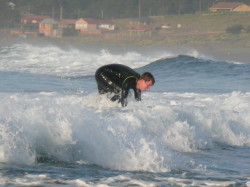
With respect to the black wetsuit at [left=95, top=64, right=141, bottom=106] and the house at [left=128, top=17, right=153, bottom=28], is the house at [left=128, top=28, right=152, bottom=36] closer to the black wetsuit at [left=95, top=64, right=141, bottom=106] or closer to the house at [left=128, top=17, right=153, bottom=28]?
the house at [left=128, top=17, right=153, bottom=28]

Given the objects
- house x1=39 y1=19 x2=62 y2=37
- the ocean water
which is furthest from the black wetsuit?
house x1=39 y1=19 x2=62 y2=37

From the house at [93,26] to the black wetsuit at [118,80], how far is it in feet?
Answer: 319

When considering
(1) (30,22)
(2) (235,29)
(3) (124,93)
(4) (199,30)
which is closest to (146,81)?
(3) (124,93)

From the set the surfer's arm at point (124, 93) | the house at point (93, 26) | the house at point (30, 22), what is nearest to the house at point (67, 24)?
the house at point (93, 26)

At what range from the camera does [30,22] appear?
378 feet

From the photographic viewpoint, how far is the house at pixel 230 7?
114 metres

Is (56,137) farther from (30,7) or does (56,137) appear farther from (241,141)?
(30,7)

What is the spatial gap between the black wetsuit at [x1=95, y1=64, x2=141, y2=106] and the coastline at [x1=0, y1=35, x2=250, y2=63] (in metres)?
70.5

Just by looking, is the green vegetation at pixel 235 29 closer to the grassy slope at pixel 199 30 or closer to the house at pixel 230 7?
the grassy slope at pixel 199 30

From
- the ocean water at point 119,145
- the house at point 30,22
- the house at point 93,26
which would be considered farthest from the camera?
the house at point 30,22

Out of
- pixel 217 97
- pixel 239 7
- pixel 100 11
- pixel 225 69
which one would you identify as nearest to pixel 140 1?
pixel 100 11

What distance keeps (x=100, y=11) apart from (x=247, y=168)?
4276 inches

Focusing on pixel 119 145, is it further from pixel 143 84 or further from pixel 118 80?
pixel 118 80

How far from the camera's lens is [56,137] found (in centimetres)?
952
